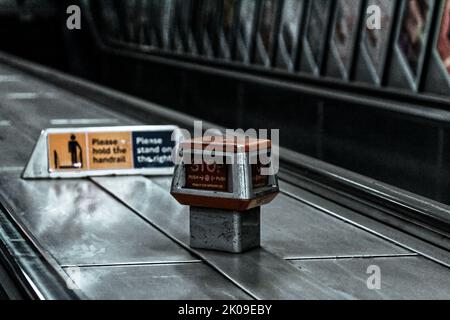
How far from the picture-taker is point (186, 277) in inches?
180

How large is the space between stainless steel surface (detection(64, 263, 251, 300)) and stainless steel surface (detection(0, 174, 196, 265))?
0.53 feet

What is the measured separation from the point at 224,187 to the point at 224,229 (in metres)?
0.22

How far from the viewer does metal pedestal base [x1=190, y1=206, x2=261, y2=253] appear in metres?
4.91

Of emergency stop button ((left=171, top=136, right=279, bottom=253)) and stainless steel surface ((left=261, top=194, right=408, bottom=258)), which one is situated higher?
emergency stop button ((left=171, top=136, right=279, bottom=253))

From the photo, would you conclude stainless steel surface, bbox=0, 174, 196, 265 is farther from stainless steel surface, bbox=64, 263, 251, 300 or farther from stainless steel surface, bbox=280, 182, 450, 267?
stainless steel surface, bbox=280, 182, 450, 267

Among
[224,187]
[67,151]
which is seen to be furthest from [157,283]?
[67,151]

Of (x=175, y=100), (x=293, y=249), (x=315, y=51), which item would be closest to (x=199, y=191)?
(x=293, y=249)

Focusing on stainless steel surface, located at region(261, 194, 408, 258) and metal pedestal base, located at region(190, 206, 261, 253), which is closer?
metal pedestal base, located at region(190, 206, 261, 253)

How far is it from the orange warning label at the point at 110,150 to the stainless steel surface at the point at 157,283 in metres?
2.09

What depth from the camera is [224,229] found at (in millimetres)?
4945

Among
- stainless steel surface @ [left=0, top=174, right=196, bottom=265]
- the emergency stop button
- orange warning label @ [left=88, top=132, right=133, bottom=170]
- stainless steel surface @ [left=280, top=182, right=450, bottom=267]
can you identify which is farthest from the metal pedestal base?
orange warning label @ [left=88, top=132, right=133, bottom=170]

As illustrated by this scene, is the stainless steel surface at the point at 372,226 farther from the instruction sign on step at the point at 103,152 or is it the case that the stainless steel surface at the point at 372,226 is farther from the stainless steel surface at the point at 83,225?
the stainless steel surface at the point at 83,225

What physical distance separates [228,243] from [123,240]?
613 millimetres

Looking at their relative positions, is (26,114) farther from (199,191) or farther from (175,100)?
(199,191)
